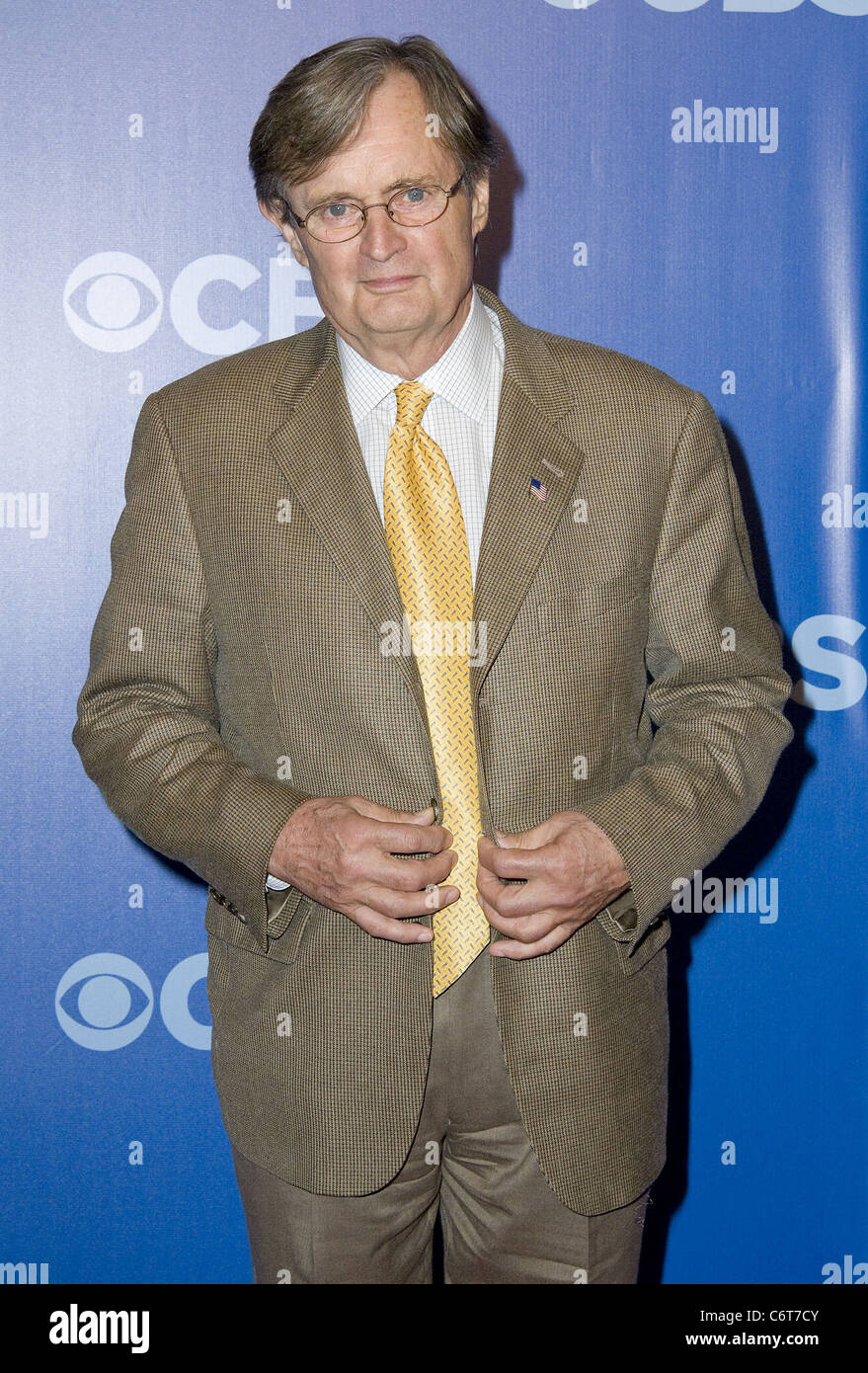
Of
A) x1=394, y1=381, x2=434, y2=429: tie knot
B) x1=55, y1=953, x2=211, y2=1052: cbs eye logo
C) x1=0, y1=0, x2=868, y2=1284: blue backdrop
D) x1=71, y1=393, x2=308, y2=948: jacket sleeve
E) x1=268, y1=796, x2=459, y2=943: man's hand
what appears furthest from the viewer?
x1=55, y1=953, x2=211, y2=1052: cbs eye logo

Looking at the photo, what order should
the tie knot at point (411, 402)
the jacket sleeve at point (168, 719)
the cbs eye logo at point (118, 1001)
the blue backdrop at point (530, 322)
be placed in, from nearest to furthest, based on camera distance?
the jacket sleeve at point (168, 719) < the tie knot at point (411, 402) < the blue backdrop at point (530, 322) < the cbs eye logo at point (118, 1001)

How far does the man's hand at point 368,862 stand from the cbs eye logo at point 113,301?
4.34 feet

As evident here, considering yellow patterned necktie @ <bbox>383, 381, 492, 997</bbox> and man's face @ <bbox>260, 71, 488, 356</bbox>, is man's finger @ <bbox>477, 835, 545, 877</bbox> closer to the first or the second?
yellow patterned necktie @ <bbox>383, 381, 492, 997</bbox>

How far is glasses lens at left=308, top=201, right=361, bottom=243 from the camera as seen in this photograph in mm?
1841

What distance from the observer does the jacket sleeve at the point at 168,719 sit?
1795 mm

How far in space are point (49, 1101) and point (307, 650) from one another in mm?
1479

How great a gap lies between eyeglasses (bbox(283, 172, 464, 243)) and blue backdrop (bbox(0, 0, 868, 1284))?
85cm

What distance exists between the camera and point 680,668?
76.0 inches

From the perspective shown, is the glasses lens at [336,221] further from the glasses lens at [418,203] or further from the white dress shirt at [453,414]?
the white dress shirt at [453,414]

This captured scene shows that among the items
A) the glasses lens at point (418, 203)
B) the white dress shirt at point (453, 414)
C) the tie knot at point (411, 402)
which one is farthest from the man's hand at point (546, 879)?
the glasses lens at point (418, 203)

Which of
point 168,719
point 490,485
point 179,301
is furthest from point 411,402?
point 179,301

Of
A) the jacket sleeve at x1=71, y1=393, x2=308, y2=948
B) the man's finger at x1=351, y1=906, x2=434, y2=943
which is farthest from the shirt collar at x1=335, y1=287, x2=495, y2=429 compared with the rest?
the man's finger at x1=351, y1=906, x2=434, y2=943

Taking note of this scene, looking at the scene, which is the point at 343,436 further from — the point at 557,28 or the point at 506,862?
the point at 557,28
